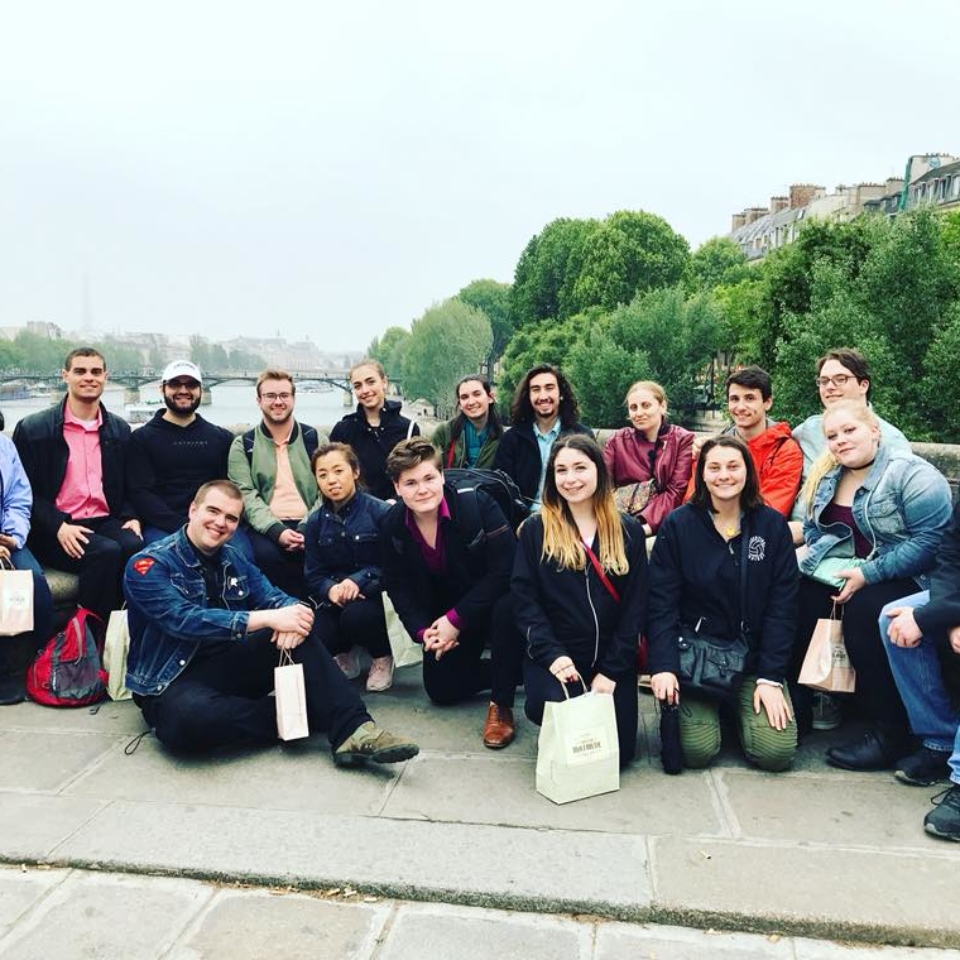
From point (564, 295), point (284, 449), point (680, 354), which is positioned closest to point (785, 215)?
point (564, 295)

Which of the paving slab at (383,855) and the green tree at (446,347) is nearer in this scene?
the paving slab at (383,855)

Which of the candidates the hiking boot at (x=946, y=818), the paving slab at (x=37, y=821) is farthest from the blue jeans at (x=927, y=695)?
the paving slab at (x=37, y=821)

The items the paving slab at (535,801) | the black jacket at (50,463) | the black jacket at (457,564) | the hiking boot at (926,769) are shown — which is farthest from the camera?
the black jacket at (50,463)

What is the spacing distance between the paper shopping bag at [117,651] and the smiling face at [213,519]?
0.61 metres

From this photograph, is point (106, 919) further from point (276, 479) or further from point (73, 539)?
point (276, 479)

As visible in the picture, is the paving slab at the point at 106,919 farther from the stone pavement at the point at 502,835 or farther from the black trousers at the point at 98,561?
the black trousers at the point at 98,561

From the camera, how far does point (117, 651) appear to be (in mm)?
4219

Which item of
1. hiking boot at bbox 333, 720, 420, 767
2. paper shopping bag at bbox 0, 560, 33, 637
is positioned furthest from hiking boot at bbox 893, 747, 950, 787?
paper shopping bag at bbox 0, 560, 33, 637

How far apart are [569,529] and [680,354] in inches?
1430

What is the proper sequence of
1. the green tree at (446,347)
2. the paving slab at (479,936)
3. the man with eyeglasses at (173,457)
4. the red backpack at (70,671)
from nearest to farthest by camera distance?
the paving slab at (479,936)
the red backpack at (70,671)
the man with eyeglasses at (173,457)
the green tree at (446,347)

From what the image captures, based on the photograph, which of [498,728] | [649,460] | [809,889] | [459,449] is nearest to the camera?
[809,889]

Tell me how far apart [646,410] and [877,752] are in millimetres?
2202

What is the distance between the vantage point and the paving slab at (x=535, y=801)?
328 centimetres

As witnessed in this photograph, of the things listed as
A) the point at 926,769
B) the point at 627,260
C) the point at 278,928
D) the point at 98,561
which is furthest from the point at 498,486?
the point at 627,260
